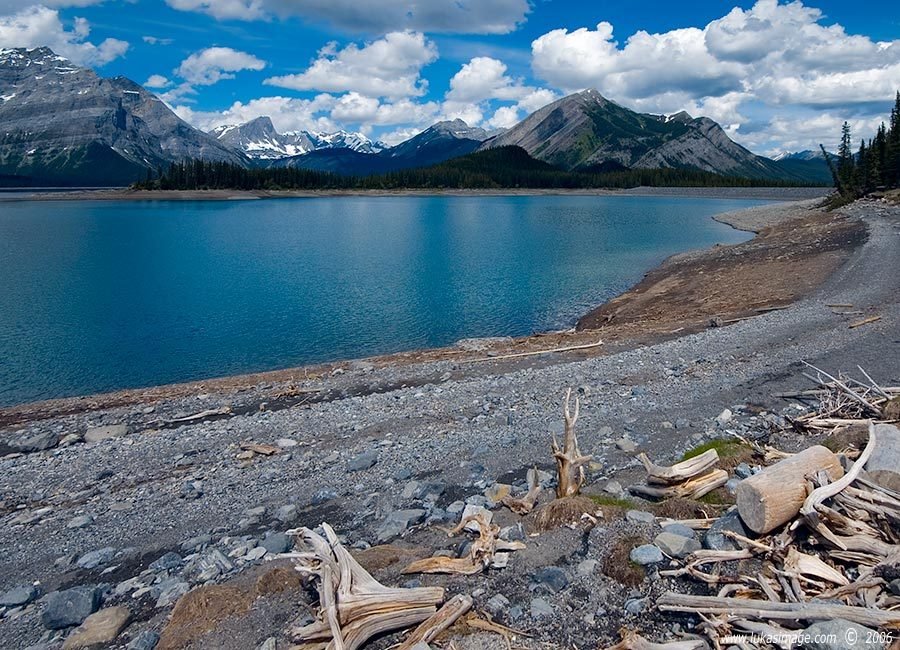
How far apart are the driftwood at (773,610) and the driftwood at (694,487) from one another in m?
3.26

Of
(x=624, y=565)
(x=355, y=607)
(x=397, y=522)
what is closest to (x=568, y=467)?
(x=624, y=565)

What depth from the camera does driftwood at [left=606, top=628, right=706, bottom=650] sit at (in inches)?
233

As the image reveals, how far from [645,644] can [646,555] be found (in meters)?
1.65

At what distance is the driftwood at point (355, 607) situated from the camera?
259 inches

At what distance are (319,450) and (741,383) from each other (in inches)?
464

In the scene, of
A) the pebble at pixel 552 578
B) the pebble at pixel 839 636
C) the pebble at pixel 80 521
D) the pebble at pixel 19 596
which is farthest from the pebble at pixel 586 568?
the pebble at pixel 80 521

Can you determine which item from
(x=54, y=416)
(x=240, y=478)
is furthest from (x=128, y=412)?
(x=240, y=478)

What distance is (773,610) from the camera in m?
6.09

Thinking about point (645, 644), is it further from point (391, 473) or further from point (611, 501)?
point (391, 473)

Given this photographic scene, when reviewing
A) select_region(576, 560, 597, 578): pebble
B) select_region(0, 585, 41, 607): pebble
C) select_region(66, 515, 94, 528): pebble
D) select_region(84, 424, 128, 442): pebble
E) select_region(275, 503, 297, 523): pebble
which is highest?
select_region(576, 560, 597, 578): pebble

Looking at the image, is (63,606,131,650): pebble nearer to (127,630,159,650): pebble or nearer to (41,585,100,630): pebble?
(41,585,100,630): pebble

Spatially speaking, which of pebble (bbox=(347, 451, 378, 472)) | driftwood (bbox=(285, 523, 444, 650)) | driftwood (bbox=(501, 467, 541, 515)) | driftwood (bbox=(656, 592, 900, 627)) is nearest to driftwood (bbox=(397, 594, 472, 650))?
driftwood (bbox=(285, 523, 444, 650))

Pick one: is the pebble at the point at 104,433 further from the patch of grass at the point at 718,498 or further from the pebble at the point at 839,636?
the pebble at the point at 839,636

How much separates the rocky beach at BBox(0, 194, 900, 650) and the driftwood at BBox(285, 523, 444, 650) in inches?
10.6
